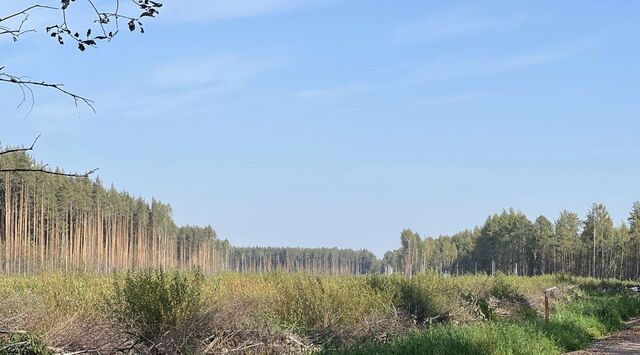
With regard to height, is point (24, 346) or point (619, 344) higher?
point (24, 346)

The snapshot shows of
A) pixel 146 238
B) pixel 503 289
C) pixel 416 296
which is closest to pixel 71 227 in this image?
pixel 146 238

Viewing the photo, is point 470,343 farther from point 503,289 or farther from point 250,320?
point 503,289

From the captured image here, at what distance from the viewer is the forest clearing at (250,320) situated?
11828 mm

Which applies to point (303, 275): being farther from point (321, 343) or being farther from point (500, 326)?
point (500, 326)

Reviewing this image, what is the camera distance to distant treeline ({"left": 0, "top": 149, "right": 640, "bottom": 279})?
201ft

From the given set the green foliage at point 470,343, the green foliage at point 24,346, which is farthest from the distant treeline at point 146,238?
the green foliage at point 24,346

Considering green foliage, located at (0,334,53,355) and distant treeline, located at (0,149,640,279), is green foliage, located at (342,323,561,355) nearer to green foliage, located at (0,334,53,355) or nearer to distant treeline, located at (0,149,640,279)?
green foliage, located at (0,334,53,355)

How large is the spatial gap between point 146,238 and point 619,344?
93676 mm

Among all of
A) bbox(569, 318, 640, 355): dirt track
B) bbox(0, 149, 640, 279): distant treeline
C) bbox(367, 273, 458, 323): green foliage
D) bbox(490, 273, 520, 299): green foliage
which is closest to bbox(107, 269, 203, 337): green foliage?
bbox(569, 318, 640, 355): dirt track

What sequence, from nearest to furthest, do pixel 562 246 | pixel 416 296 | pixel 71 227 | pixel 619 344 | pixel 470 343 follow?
pixel 470 343 → pixel 619 344 → pixel 416 296 → pixel 71 227 → pixel 562 246

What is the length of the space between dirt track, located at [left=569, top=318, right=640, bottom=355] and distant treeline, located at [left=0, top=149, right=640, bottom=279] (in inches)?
971

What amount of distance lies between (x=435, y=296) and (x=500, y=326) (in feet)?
19.6

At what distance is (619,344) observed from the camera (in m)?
16.5

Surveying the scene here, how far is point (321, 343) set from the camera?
16000 millimetres
